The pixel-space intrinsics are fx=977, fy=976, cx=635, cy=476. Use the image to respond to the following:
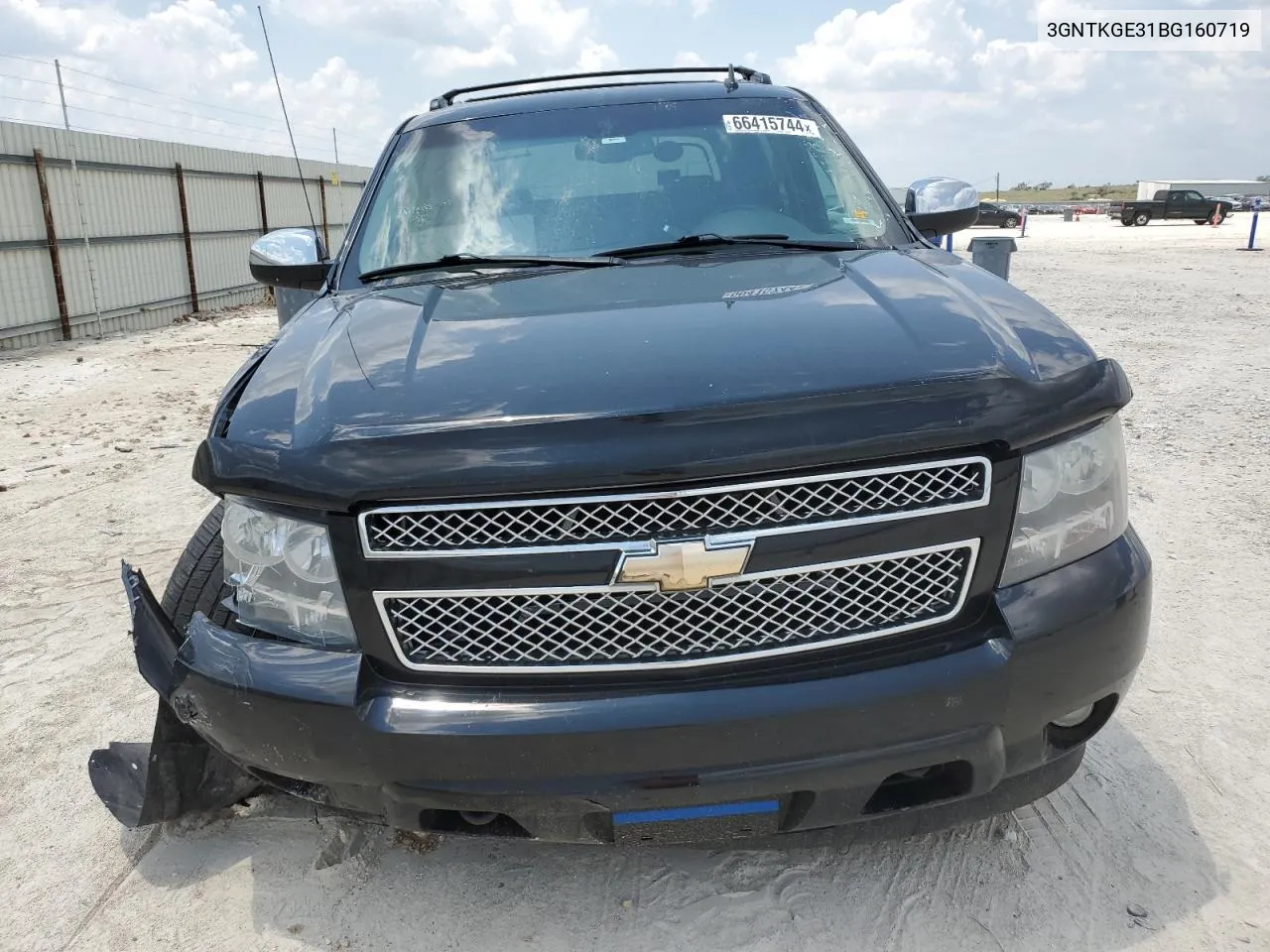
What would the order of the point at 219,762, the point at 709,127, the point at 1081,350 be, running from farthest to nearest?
the point at 709,127, the point at 219,762, the point at 1081,350

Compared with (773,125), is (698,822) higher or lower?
lower

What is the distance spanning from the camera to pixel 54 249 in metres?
12.4

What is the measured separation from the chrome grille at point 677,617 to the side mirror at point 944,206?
197cm

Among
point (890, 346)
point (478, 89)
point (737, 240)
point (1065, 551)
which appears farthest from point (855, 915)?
point (478, 89)

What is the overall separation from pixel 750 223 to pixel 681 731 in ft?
5.45

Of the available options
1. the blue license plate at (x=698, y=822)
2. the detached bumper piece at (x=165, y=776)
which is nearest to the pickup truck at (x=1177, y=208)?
the blue license plate at (x=698, y=822)

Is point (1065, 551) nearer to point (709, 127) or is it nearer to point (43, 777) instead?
point (709, 127)

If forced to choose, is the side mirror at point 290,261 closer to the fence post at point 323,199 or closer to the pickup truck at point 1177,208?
the fence post at point 323,199

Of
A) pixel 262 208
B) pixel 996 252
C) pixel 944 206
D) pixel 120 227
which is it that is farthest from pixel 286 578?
pixel 262 208

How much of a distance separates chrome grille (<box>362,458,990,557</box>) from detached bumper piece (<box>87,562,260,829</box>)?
87 cm

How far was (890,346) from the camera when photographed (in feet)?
6.08

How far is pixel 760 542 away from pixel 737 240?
4.37 feet

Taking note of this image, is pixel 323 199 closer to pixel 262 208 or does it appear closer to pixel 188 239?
pixel 262 208

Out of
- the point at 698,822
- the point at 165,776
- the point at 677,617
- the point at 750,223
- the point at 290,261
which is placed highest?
the point at 750,223
